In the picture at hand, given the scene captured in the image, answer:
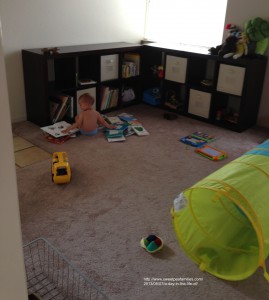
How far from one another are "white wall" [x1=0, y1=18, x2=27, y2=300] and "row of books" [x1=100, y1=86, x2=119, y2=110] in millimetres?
2934

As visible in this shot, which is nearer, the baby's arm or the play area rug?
the play area rug

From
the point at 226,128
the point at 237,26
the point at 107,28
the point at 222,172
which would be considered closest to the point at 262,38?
the point at 237,26

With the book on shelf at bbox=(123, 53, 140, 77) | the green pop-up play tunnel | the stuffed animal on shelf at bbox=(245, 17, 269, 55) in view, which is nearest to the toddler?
the book on shelf at bbox=(123, 53, 140, 77)

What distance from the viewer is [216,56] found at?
10.9ft

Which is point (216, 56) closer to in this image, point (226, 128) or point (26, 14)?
point (226, 128)

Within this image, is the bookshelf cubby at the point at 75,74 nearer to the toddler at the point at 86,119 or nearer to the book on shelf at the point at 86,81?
the book on shelf at the point at 86,81

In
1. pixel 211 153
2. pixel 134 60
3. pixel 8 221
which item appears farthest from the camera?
pixel 134 60

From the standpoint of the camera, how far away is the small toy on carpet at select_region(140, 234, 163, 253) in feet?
5.84

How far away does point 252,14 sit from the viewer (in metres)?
3.33

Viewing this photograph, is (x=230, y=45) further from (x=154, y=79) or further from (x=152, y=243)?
(x=152, y=243)

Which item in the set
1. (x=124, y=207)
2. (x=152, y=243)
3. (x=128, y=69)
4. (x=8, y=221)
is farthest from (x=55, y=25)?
(x=8, y=221)

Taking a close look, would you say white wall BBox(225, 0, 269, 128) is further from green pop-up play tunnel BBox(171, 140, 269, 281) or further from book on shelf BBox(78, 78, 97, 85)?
green pop-up play tunnel BBox(171, 140, 269, 281)

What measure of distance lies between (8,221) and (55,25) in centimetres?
297

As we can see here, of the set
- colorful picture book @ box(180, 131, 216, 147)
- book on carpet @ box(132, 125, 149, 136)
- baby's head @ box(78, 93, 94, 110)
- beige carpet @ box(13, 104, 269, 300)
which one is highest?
baby's head @ box(78, 93, 94, 110)
